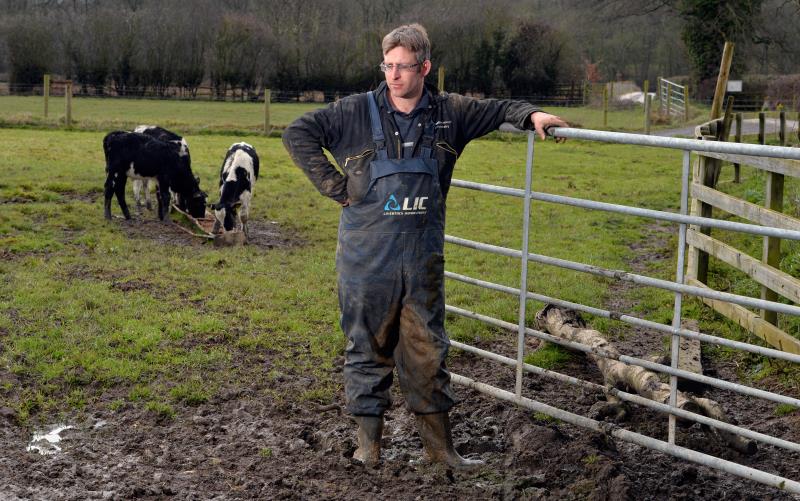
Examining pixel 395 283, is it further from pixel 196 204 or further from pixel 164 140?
pixel 164 140

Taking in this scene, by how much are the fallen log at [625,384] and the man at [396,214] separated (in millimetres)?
1129

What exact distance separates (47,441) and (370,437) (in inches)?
76.9

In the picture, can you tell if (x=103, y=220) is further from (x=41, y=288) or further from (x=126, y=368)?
(x=126, y=368)

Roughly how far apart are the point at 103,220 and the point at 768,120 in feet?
95.7

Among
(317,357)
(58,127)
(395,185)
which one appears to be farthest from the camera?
(58,127)

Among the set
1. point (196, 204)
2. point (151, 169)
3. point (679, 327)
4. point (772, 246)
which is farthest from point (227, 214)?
point (679, 327)

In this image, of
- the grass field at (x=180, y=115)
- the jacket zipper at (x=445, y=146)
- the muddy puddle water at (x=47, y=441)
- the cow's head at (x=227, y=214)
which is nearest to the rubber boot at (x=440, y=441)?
the jacket zipper at (x=445, y=146)

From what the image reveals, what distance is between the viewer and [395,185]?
4703mm

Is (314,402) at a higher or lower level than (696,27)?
lower

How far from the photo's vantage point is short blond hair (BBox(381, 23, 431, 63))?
4.64 m

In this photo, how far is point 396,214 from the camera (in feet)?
15.4

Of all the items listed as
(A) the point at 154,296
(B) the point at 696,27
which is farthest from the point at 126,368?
(B) the point at 696,27

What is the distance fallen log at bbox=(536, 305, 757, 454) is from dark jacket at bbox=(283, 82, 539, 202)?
1.53 meters

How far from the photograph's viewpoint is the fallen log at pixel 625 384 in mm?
5254
